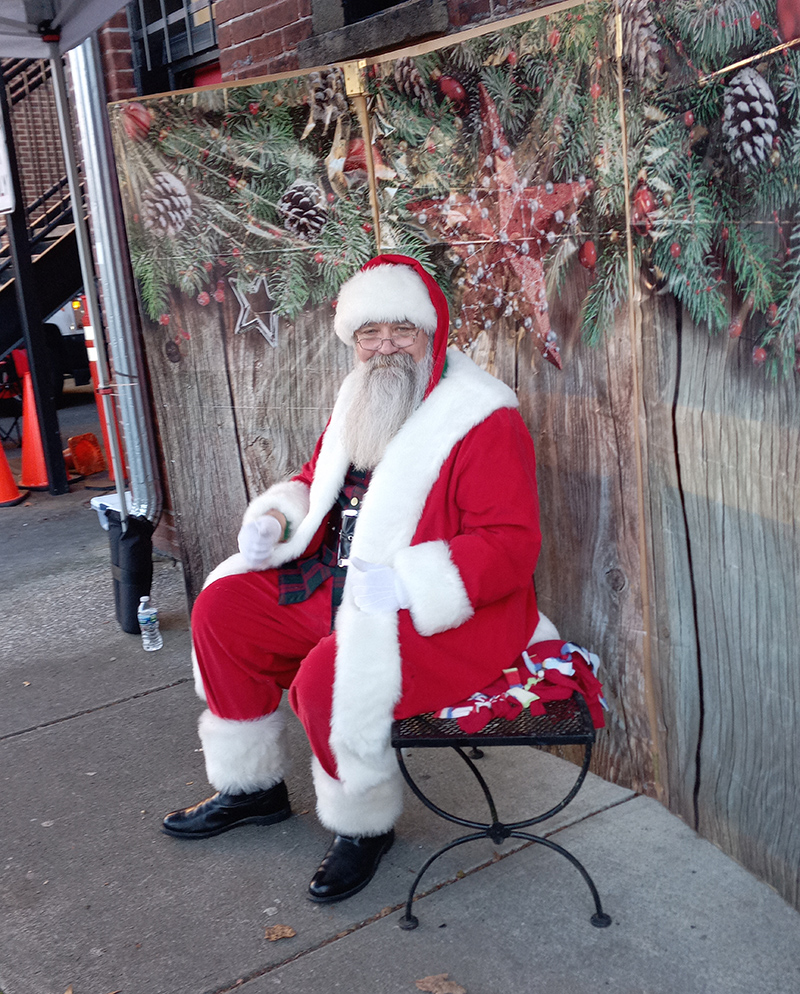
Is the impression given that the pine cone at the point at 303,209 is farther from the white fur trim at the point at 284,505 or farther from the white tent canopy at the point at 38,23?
the white tent canopy at the point at 38,23

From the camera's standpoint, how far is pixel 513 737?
244 cm

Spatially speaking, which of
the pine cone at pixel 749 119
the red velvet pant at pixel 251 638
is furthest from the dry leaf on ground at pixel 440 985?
the pine cone at pixel 749 119

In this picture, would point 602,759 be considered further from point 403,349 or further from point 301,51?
point 301,51

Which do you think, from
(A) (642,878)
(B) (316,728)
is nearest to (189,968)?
(B) (316,728)

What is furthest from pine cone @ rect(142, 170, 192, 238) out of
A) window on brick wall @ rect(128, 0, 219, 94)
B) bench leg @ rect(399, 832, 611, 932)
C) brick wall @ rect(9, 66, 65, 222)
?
brick wall @ rect(9, 66, 65, 222)

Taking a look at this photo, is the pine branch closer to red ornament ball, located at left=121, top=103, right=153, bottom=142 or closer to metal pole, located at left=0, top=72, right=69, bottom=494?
red ornament ball, located at left=121, top=103, right=153, bottom=142

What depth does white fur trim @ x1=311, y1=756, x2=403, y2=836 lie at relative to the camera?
275 cm

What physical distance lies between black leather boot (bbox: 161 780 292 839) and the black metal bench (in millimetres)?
665

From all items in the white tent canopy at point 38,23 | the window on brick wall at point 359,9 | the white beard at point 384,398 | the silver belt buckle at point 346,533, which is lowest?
the silver belt buckle at point 346,533

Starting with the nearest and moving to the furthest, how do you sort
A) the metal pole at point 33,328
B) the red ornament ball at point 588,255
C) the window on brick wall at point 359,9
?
1. the red ornament ball at point 588,255
2. the window on brick wall at point 359,9
3. the metal pole at point 33,328

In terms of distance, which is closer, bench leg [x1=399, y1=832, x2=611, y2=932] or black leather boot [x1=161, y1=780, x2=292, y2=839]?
bench leg [x1=399, y1=832, x2=611, y2=932]

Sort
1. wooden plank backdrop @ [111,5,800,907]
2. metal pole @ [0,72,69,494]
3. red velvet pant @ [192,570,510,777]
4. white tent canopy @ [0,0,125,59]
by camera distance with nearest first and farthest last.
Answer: wooden plank backdrop @ [111,5,800,907] < red velvet pant @ [192,570,510,777] < white tent canopy @ [0,0,125,59] < metal pole @ [0,72,69,494]

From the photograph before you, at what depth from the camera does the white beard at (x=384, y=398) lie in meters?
2.92

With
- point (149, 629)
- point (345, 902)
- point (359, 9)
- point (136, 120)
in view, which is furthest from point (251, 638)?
point (359, 9)
